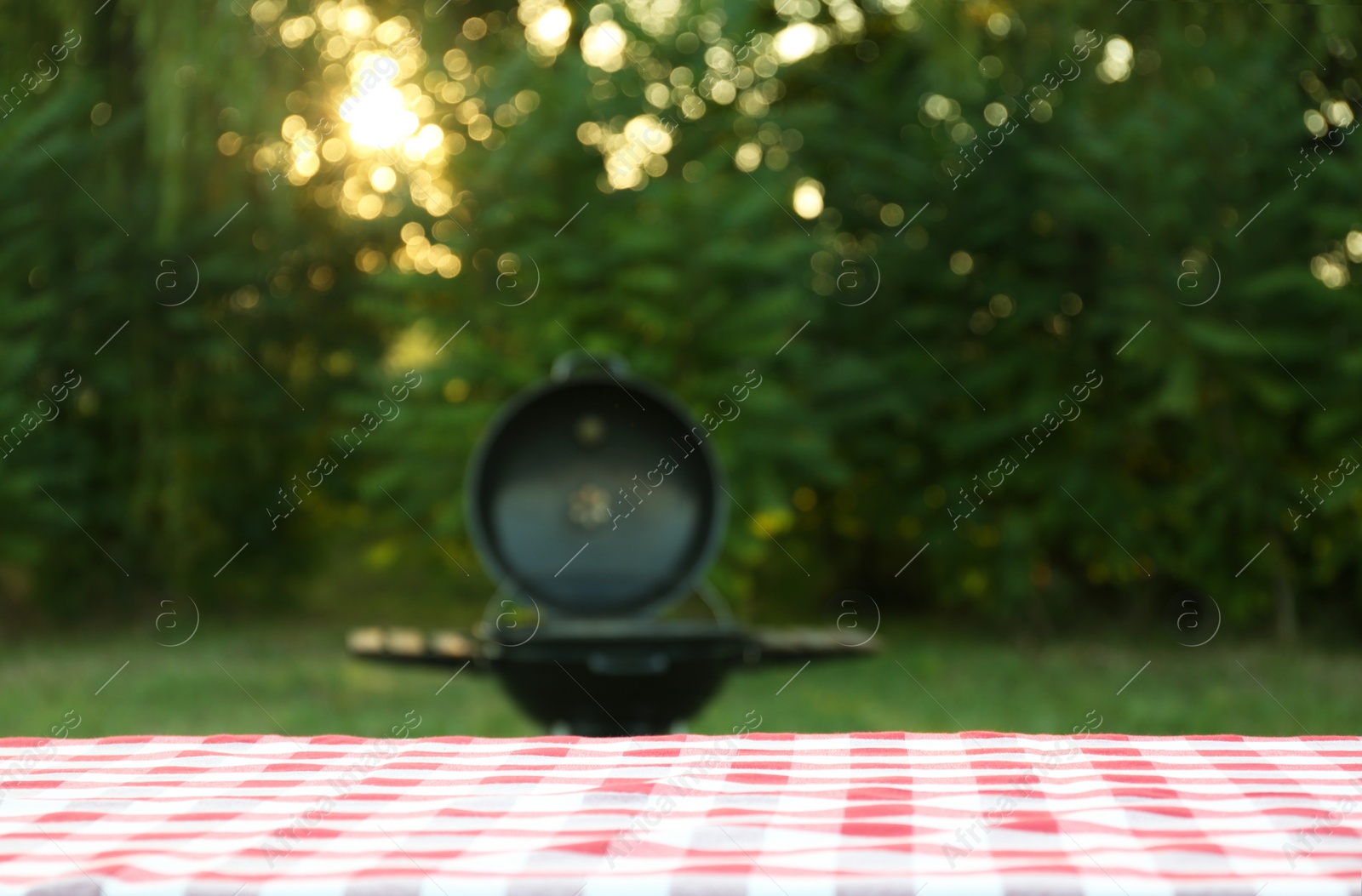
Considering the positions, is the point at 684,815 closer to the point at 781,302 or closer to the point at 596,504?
the point at 596,504

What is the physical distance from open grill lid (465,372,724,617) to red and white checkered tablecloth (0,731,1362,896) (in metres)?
2.91

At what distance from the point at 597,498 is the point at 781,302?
2575 mm

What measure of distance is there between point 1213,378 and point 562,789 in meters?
6.85

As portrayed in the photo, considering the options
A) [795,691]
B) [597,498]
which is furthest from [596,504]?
[795,691]

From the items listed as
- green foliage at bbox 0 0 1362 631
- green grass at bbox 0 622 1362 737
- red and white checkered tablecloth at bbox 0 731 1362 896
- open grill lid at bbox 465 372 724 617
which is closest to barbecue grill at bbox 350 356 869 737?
open grill lid at bbox 465 372 724 617

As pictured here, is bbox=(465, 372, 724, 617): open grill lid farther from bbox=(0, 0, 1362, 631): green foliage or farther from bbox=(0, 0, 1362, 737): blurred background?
bbox=(0, 0, 1362, 631): green foliage

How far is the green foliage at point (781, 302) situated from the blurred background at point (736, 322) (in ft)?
0.10

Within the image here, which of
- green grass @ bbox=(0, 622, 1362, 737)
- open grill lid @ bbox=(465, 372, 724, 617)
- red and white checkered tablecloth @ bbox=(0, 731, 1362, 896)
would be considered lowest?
green grass @ bbox=(0, 622, 1362, 737)

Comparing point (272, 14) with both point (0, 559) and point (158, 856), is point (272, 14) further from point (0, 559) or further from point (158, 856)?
point (158, 856)

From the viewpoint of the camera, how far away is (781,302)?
21.0 ft

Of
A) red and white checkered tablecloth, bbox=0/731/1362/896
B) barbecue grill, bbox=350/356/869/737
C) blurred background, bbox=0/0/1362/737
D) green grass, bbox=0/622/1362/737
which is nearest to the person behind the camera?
red and white checkered tablecloth, bbox=0/731/1362/896

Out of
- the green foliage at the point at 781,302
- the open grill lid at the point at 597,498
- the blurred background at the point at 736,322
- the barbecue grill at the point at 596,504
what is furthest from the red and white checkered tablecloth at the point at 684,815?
the green foliage at the point at 781,302

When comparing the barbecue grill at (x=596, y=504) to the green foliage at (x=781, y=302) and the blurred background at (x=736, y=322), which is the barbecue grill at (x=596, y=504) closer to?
the blurred background at (x=736, y=322)

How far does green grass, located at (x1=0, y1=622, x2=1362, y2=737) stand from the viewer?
18.6 feet
